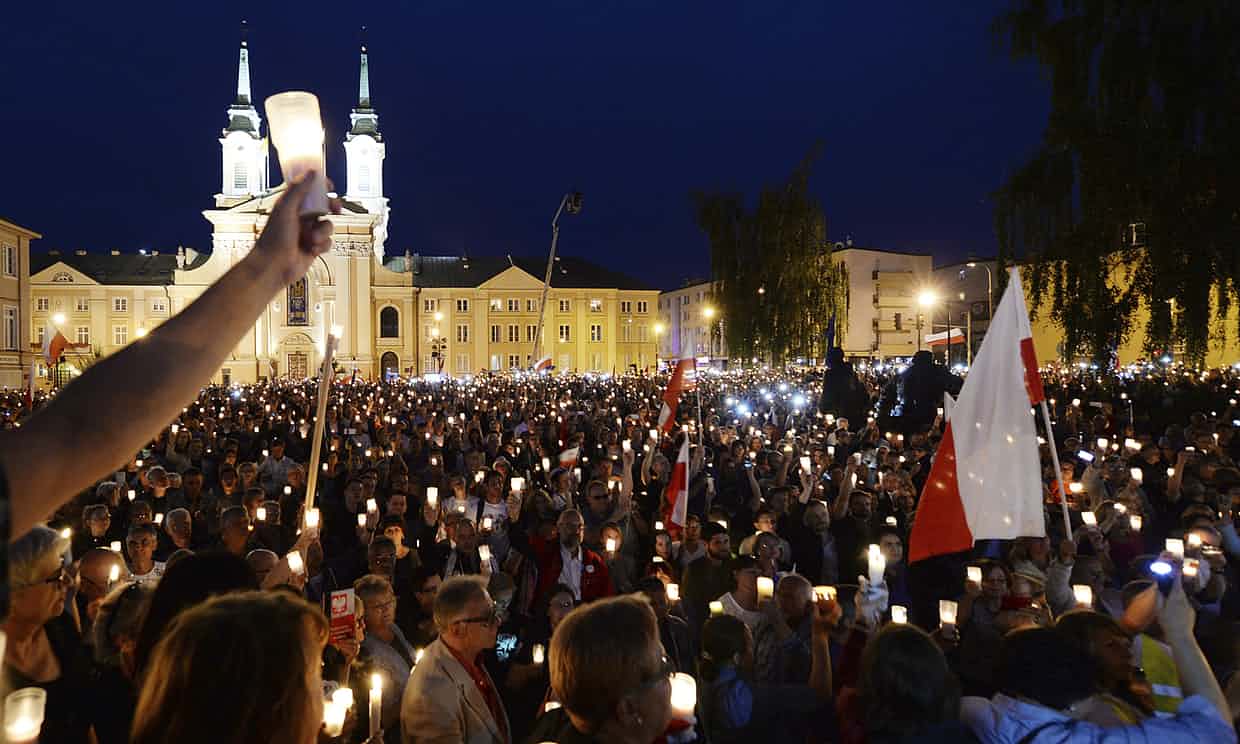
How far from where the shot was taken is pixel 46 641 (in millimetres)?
3217

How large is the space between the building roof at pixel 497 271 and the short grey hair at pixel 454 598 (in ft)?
265

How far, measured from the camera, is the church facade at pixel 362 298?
7350 centimetres

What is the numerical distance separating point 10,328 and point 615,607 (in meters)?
52.5

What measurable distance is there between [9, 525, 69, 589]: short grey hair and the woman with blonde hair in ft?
5.81

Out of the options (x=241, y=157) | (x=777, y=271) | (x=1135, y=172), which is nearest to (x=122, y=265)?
(x=241, y=157)

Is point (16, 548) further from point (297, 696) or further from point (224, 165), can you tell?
point (224, 165)

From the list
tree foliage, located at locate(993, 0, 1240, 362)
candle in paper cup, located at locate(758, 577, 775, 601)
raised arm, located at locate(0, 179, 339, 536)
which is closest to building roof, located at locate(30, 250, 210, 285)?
tree foliage, located at locate(993, 0, 1240, 362)

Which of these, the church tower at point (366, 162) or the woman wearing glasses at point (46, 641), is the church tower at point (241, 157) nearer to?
the church tower at point (366, 162)

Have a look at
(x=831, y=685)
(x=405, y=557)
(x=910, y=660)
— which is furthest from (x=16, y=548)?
(x=405, y=557)

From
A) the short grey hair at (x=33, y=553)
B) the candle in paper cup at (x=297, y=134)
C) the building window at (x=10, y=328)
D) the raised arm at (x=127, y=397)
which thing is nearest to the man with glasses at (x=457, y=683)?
the short grey hair at (x=33, y=553)

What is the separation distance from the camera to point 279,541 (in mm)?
7855

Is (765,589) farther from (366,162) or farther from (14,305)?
(366,162)

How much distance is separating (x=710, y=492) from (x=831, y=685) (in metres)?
6.11

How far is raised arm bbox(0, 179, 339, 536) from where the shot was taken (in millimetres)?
1024
